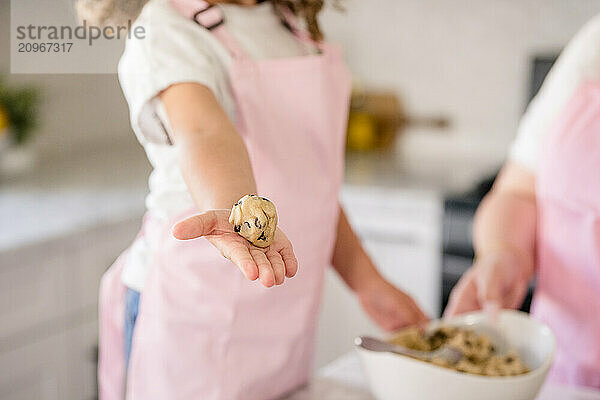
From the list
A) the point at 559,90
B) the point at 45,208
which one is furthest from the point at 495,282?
the point at 45,208

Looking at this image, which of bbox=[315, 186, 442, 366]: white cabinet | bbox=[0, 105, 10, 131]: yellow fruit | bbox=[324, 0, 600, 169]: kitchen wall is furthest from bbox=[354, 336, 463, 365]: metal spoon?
bbox=[324, 0, 600, 169]: kitchen wall

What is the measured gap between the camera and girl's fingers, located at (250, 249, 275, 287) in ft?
1.04

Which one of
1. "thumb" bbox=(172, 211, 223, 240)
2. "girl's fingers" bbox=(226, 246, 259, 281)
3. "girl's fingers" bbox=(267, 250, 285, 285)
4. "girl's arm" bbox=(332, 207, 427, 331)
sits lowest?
"girl's arm" bbox=(332, 207, 427, 331)

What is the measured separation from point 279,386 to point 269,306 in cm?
8

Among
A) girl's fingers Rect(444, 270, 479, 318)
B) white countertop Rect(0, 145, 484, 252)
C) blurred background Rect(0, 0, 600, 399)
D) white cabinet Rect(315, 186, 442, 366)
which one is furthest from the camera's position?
white cabinet Rect(315, 186, 442, 366)

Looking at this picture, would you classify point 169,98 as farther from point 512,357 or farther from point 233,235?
point 512,357

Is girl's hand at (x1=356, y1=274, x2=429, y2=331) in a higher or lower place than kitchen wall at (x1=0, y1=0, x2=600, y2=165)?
higher

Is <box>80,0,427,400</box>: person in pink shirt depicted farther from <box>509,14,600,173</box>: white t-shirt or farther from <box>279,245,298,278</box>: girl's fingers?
<box>509,14,600,173</box>: white t-shirt

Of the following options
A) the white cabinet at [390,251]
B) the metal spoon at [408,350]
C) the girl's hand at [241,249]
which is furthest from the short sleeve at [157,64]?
the white cabinet at [390,251]

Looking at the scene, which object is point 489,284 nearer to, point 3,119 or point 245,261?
point 245,261

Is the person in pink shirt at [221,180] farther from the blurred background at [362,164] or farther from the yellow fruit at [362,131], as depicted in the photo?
the yellow fruit at [362,131]

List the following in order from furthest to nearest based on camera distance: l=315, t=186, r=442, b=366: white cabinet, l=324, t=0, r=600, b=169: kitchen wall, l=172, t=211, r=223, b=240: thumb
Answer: l=324, t=0, r=600, b=169: kitchen wall < l=315, t=186, r=442, b=366: white cabinet < l=172, t=211, r=223, b=240: thumb

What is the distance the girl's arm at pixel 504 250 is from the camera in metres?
0.72

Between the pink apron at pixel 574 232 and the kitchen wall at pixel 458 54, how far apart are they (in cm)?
93
